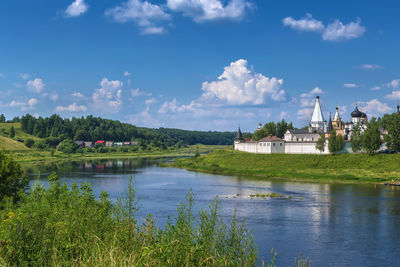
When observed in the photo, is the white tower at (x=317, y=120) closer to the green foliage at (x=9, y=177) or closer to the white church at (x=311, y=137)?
the white church at (x=311, y=137)

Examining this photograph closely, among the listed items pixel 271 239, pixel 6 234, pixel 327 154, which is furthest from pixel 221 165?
pixel 6 234

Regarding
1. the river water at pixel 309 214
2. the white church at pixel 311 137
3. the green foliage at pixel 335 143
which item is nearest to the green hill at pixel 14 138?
the white church at pixel 311 137

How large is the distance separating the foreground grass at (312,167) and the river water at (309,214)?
7.46 meters

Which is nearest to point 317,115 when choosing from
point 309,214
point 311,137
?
point 311,137

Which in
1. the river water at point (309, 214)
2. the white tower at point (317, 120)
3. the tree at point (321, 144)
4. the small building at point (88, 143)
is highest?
the white tower at point (317, 120)

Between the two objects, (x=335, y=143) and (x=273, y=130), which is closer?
(x=335, y=143)

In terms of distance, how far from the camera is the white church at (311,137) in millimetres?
90375

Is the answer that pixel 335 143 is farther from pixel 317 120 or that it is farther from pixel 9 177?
pixel 9 177

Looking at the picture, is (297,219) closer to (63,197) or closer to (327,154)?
(63,197)

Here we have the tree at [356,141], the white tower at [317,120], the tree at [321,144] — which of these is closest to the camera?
the tree at [356,141]

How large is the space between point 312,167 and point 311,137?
19.7m

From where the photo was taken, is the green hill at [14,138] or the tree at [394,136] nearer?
the tree at [394,136]

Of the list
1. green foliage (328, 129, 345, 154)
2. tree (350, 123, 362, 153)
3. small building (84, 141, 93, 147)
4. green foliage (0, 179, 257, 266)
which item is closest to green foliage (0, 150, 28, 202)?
green foliage (0, 179, 257, 266)

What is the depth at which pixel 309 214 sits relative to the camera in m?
38.2
